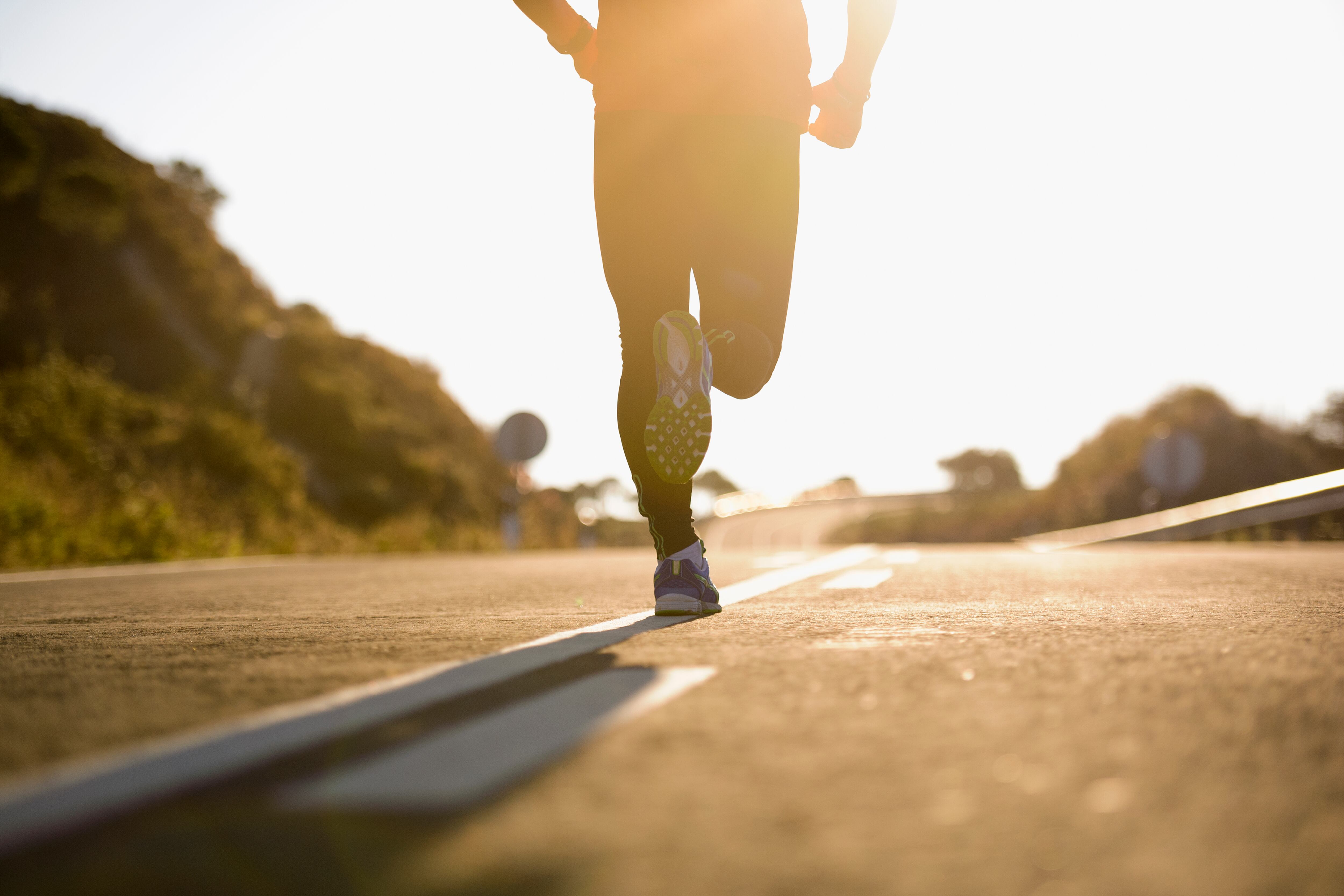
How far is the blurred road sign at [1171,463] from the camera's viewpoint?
25344mm

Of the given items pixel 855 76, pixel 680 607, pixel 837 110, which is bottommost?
pixel 680 607

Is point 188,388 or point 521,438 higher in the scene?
point 188,388

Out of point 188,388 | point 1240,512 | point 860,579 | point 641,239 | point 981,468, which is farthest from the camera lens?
point 981,468

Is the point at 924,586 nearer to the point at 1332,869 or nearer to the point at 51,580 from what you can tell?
the point at 1332,869

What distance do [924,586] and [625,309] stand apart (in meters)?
1.79

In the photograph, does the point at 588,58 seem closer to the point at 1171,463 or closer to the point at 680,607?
the point at 680,607

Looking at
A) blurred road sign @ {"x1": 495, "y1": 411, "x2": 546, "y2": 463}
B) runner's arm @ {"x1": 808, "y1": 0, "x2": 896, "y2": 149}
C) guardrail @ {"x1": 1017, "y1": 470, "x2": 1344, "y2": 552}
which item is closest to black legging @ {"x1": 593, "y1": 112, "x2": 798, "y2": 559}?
runner's arm @ {"x1": 808, "y1": 0, "x2": 896, "y2": 149}

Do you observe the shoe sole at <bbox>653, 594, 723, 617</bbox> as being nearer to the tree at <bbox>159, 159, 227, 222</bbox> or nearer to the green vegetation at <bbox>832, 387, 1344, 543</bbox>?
the green vegetation at <bbox>832, 387, 1344, 543</bbox>

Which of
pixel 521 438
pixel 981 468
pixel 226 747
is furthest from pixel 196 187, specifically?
pixel 981 468

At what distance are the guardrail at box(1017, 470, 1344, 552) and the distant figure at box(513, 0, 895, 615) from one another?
8025 mm

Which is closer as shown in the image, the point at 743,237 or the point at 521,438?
the point at 743,237

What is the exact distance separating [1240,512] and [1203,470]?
18239 millimetres

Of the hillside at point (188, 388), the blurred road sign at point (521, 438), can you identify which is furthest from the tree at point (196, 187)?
the blurred road sign at point (521, 438)

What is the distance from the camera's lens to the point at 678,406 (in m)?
3.27
